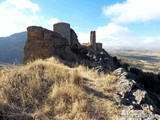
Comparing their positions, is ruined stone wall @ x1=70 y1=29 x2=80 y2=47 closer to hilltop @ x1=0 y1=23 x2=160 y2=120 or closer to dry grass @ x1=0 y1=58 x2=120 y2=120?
hilltop @ x1=0 y1=23 x2=160 y2=120


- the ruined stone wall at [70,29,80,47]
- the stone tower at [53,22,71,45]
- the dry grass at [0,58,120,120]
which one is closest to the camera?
the dry grass at [0,58,120,120]

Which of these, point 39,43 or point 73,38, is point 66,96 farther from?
point 73,38

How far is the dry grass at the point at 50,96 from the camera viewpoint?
9.00 m

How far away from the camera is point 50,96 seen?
996 centimetres

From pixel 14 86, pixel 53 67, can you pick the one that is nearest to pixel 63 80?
pixel 53 67

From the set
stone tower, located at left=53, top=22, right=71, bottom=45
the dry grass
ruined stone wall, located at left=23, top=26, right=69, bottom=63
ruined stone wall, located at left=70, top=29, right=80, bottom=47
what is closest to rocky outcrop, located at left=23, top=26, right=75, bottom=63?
ruined stone wall, located at left=23, top=26, right=69, bottom=63

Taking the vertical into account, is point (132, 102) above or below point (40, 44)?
below

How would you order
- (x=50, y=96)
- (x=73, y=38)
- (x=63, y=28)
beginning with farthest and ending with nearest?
(x=73, y=38), (x=63, y=28), (x=50, y=96)

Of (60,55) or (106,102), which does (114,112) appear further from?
(60,55)

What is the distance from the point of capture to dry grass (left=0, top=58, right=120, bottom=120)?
9.00 m

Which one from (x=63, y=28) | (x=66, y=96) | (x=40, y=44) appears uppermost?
(x=63, y=28)

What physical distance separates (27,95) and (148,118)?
3949mm

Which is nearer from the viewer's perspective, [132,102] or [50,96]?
[50,96]

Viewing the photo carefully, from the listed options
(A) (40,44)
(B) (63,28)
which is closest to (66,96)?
(A) (40,44)
